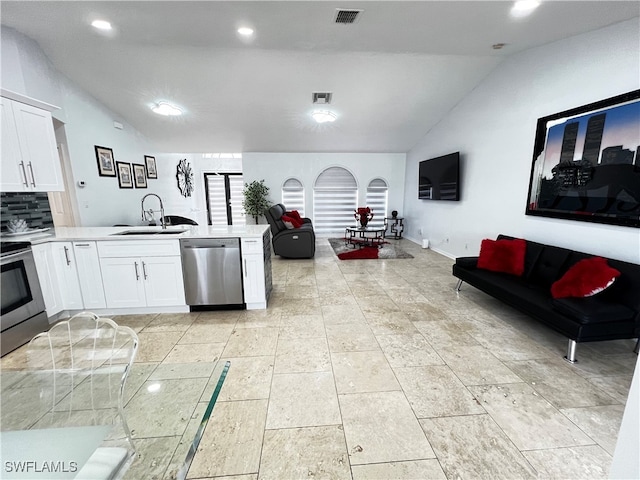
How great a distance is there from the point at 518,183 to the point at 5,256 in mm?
5720

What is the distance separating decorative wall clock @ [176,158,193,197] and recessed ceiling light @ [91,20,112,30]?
4.60 metres

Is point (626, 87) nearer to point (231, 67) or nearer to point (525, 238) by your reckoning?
point (525, 238)

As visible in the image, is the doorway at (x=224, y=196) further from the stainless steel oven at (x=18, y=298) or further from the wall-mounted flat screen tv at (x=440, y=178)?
the stainless steel oven at (x=18, y=298)

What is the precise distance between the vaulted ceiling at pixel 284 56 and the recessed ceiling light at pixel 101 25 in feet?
0.17

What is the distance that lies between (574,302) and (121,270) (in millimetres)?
4379

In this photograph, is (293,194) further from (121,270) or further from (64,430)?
(64,430)

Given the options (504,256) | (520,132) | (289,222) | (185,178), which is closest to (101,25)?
(289,222)

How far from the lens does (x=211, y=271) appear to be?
294cm

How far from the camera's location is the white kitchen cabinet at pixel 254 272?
2.95 metres

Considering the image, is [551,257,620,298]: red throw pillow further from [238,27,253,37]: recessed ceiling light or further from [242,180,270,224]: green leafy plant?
[242,180,270,224]: green leafy plant

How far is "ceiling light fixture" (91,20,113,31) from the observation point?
2797 mm

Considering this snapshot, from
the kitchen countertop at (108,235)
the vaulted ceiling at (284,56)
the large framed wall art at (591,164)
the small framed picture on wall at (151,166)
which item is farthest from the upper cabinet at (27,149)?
the large framed wall art at (591,164)

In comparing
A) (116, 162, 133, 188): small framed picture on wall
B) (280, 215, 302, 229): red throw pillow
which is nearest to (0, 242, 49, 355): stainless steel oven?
(116, 162, 133, 188): small framed picture on wall

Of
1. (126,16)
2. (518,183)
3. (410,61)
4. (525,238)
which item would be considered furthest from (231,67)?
(525,238)
